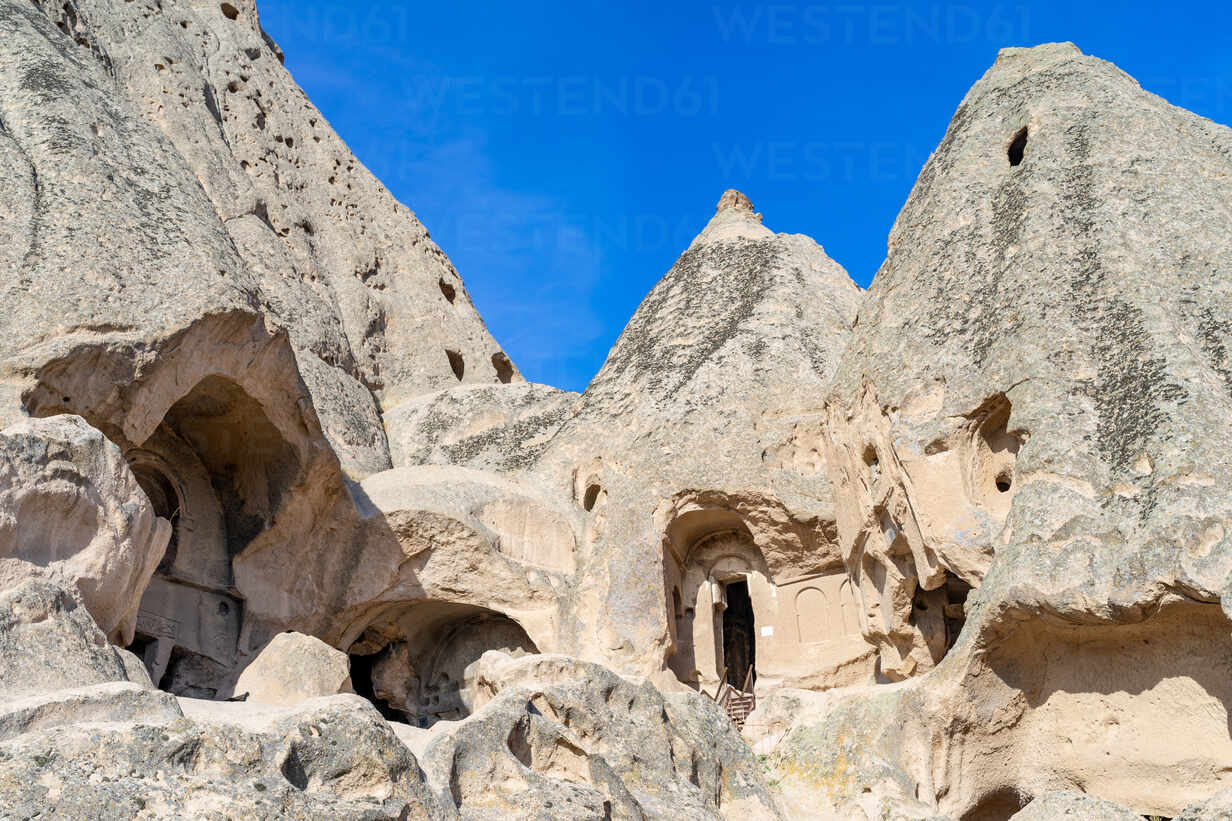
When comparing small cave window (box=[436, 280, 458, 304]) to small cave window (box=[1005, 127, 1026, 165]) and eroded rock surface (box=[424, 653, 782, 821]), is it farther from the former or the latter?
eroded rock surface (box=[424, 653, 782, 821])

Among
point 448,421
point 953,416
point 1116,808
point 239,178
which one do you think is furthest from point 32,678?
point 239,178

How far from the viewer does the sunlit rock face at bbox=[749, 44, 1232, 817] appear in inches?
331

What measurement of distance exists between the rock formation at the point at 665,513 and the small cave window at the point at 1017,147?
106 millimetres

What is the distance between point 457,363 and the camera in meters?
19.9

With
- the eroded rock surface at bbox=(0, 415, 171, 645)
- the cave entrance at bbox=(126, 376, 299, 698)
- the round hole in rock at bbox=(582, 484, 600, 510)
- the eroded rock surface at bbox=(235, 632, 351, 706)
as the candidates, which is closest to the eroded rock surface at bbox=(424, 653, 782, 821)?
the eroded rock surface at bbox=(0, 415, 171, 645)

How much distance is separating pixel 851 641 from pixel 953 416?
3217mm

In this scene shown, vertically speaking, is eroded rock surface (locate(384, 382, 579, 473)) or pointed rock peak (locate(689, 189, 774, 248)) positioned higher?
pointed rock peak (locate(689, 189, 774, 248))

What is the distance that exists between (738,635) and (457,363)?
6351 mm

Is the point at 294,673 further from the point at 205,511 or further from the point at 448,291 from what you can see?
the point at 448,291

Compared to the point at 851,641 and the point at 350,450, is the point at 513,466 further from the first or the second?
the point at 851,641

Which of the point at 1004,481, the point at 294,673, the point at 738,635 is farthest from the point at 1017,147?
the point at 294,673

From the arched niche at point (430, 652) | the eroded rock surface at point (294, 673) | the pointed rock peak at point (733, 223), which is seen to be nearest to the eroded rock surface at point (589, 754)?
the eroded rock surface at point (294, 673)

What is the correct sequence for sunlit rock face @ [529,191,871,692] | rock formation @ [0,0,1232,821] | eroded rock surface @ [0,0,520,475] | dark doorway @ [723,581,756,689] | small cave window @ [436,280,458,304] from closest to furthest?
rock formation @ [0,0,1232,821] → eroded rock surface @ [0,0,520,475] → sunlit rock face @ [529,191,871,692] → dark doorway @ [723,581,756,689] → small cave window @ [436,280,458,304]

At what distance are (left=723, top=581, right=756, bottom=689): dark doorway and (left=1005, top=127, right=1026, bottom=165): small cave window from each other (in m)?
6.11
